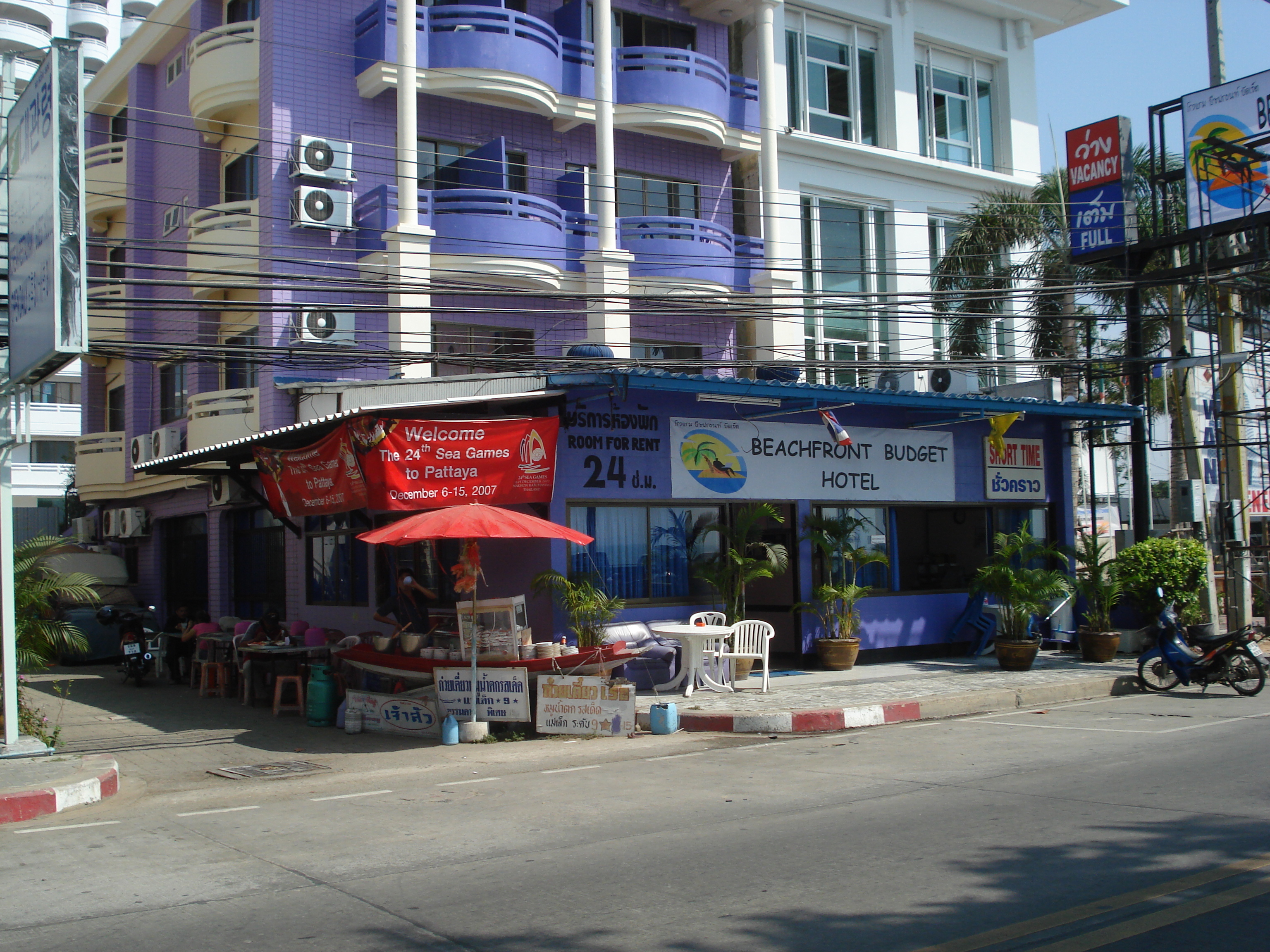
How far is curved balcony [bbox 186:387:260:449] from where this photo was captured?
20.8 meters

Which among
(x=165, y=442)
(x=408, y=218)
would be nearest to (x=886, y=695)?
(x=408, y=218)

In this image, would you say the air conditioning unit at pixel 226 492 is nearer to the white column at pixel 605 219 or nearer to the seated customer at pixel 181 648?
the seated customer at pixel 181 648

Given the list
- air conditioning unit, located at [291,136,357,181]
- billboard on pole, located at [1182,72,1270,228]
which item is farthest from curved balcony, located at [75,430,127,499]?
billboard on pole, located at [1182,72,1270,228]

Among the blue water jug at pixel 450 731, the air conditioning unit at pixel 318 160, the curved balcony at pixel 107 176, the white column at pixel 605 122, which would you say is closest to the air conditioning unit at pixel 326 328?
the air conditioning unit at pixel 318 160

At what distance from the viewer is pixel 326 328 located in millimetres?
19938

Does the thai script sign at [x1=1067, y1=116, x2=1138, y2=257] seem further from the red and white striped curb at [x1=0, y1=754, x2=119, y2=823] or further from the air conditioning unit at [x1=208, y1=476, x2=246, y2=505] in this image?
the red and white striped curb at [x1=0, y1=754, x2=119, y2=823]

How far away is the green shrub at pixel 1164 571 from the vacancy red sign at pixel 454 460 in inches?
396

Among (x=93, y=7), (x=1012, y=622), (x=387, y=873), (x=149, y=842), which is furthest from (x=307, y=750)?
(x=93, y=7)

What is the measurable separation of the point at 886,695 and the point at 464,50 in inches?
563

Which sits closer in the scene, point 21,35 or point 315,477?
point 315,477

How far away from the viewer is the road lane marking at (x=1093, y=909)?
4992 mm

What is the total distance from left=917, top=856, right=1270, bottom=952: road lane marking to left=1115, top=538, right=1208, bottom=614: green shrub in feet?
41.7

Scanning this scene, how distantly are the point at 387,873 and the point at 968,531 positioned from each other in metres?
16.1

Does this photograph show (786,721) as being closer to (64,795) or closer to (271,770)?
(271,770)
